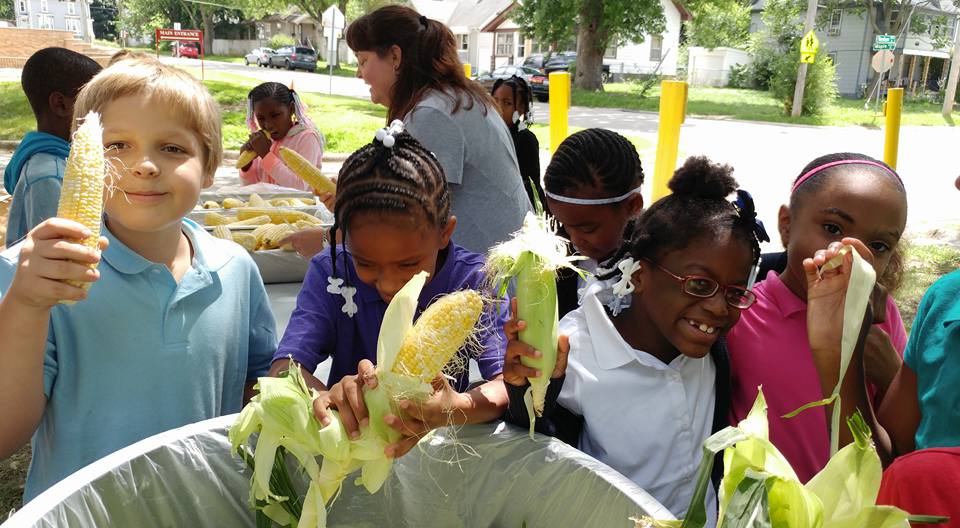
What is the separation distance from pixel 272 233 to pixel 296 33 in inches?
2750

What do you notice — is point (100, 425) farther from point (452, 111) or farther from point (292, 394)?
point (452, 111)

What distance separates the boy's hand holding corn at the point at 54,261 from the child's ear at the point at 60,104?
2.06 m

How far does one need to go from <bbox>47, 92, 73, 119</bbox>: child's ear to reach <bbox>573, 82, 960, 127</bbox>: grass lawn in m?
19.5

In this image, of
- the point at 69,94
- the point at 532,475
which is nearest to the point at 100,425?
the point at 532,475

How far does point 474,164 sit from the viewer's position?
8.43 ft

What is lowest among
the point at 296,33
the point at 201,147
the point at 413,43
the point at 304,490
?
the point at 304,490

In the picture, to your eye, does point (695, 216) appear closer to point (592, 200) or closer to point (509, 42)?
point (592, 200)

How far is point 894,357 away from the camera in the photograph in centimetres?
150

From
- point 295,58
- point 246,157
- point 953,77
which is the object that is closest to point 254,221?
point 246,157

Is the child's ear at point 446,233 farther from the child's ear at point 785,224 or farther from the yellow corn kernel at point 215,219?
the yellow corn kernel at point 215,219

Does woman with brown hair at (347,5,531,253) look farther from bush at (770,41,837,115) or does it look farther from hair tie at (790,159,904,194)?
bush at (770,41,837,115)

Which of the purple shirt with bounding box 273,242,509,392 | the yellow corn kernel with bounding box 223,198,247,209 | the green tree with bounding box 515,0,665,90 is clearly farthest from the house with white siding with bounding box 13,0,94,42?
the purple shirt with bounding box 273,242,509,392

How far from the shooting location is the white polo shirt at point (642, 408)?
4.61 ft

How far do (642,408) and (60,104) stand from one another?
2.67 meters
